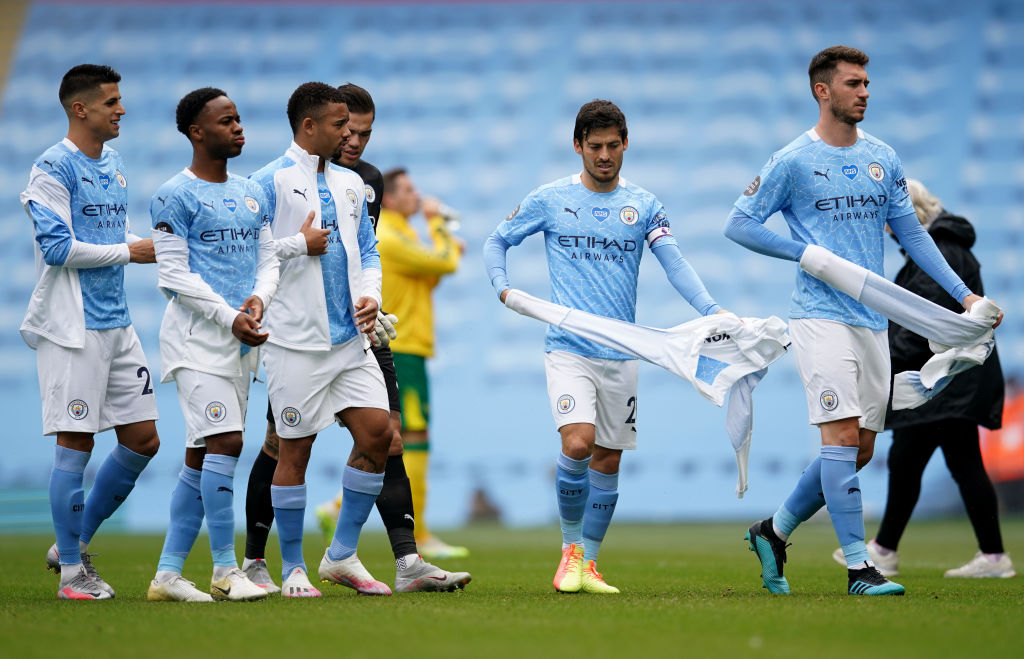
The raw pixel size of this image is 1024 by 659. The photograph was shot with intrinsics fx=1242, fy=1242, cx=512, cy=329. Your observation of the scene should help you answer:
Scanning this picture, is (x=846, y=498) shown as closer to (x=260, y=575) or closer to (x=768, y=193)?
(x=768, y=193)

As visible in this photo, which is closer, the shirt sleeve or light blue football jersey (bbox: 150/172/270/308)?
light blue football jersey (bbox: 150/172/270/308)

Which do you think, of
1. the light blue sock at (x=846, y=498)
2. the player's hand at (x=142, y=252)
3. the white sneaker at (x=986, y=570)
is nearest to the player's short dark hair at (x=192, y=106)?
the player's hand at (x=142, y=252)

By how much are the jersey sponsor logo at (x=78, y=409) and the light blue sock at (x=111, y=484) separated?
304 millimetres

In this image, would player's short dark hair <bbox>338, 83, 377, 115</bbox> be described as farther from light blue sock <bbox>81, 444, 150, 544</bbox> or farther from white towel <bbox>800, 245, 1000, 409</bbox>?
white towel <bbox>800, 245, 1000, 409</bbox>

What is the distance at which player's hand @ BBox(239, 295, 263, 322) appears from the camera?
5.30m

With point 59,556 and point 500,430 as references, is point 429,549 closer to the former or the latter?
point 59,556

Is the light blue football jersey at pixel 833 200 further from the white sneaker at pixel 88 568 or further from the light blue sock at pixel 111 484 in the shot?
the white sneaker at pixel 88 568

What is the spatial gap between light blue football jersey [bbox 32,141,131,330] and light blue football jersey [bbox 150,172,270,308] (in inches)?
20.6

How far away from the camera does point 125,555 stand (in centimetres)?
966

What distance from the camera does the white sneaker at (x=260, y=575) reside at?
5.80 meters

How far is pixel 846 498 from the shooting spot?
5.61 m

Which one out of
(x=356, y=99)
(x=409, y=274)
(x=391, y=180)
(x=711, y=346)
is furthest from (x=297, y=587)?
(x=391, y=180)

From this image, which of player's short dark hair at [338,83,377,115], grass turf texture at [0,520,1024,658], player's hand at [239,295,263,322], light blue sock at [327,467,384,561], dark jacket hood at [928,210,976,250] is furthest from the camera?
dark jacket hood at [928,210,976,250]

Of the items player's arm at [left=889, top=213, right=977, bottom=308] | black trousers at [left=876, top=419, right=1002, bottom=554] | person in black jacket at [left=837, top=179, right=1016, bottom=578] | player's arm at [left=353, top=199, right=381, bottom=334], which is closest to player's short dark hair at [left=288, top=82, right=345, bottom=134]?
player's arm at [left=353, top=199, right=381, bottom=334]
